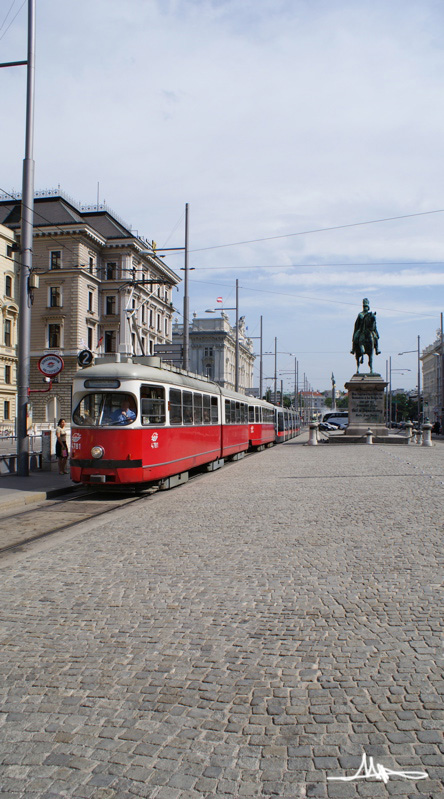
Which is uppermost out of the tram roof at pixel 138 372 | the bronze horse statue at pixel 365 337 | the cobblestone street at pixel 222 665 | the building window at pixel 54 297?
the building window at pixel 54 297

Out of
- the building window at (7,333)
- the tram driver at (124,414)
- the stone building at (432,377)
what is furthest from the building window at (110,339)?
the stone building at (432,377)

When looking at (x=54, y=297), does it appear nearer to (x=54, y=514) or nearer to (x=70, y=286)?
(x=70, y=286)

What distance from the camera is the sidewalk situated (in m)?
11.4

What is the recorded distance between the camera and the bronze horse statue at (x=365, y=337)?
122 ft

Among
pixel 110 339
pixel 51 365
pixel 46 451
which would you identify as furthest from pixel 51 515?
pixel 110 339

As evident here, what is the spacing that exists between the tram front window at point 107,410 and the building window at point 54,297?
46755 millimetres

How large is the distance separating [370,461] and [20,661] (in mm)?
18169

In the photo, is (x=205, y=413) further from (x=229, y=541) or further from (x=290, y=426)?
(x=290, y=426)

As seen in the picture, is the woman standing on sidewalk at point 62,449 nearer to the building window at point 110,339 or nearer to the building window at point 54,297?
the building window at point 54,297

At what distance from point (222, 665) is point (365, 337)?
114 feet

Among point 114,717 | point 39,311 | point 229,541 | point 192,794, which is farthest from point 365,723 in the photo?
point 39,311

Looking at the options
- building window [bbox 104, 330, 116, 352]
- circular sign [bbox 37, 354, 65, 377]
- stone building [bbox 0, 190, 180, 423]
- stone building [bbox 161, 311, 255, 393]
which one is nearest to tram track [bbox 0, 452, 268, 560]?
circular sign [bbox 37, 354, 65, 377]

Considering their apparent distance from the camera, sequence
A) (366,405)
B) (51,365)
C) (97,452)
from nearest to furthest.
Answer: (97,452)
(51,365)
(366,405)

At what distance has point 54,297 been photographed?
57031 mm
